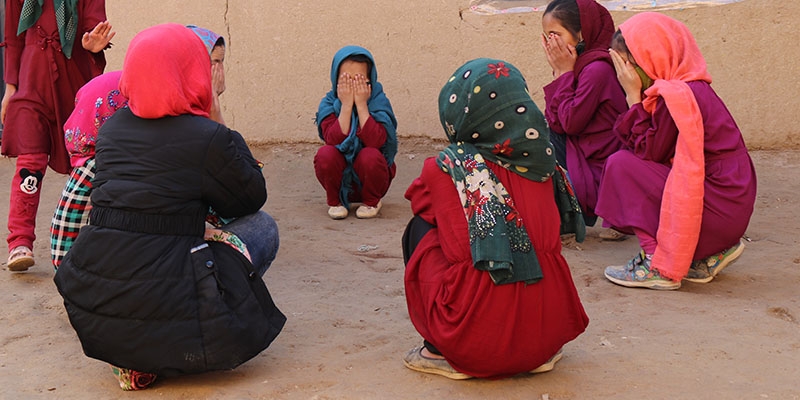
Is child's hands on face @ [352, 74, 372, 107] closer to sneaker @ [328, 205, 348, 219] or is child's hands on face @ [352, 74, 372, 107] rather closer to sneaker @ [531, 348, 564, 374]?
sneaker @ [328, 205, 348, 219]

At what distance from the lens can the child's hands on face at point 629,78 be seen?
3.90 metres

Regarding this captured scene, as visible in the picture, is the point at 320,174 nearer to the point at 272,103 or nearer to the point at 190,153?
the point at 272,103

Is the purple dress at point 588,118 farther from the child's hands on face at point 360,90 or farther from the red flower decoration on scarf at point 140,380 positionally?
the red flower decoration on scarf at point 140,380

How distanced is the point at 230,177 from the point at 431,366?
3.07 ft

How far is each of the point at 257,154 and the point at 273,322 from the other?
4.02m

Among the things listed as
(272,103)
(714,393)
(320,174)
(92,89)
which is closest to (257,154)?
(272,103)

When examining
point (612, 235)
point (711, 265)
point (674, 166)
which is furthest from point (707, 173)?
point (612, 235)

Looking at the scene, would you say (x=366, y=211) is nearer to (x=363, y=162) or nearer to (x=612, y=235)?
(x=363, y=162)

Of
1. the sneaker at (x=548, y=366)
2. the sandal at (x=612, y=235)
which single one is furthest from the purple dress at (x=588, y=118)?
the sneaker at (x=548, y=366)

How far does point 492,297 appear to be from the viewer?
2773mm

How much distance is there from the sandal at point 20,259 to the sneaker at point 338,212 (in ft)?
5.91

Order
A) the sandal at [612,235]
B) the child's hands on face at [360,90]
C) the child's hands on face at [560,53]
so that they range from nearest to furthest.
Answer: the child's hands on face at [560,53] → the sandal at [612,235] → the child's hands on face at [360,90]

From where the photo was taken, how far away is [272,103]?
696 centimetres

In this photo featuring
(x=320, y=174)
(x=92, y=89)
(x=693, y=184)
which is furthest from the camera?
(x=320, y=174)
